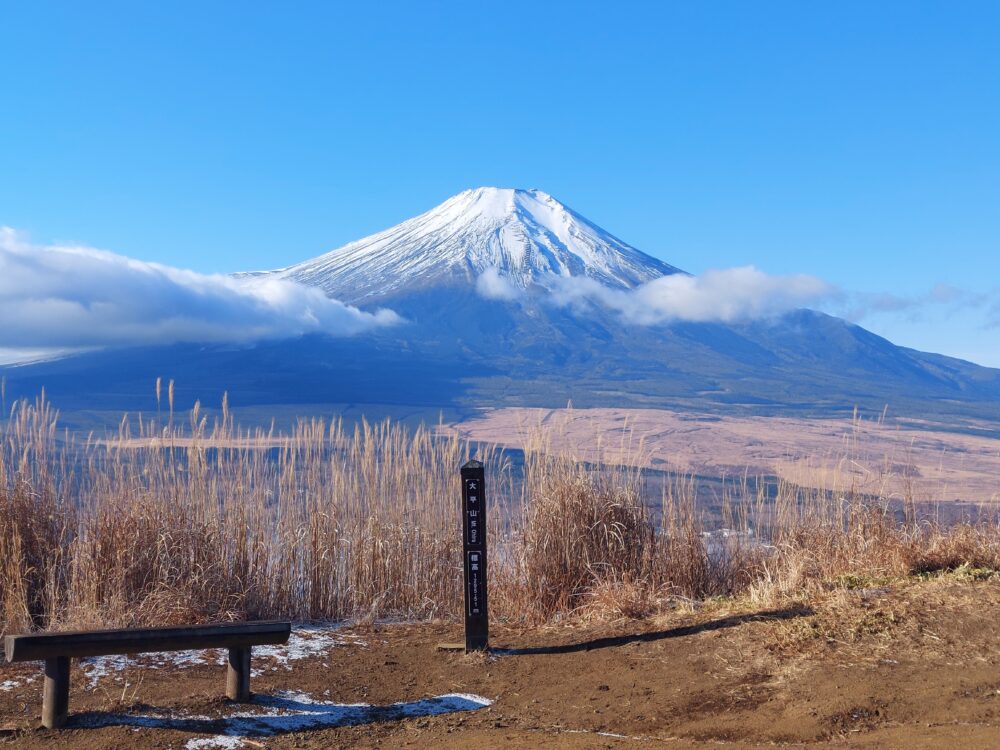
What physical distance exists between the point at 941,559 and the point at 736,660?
2.55 m

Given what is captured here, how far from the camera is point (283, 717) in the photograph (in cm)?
544

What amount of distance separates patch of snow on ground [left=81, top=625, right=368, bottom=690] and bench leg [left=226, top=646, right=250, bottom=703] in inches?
23.6

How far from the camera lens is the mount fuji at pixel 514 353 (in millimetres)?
82688

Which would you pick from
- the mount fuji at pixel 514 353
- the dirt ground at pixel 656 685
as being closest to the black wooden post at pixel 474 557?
the dirt ground at pixel 656 685

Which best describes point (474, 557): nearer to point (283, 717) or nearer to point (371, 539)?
point (283, 717)

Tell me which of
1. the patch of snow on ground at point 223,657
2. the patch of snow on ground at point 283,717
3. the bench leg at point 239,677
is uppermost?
the bench leg at point 239,677

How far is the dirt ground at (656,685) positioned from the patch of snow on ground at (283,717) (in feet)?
0.10

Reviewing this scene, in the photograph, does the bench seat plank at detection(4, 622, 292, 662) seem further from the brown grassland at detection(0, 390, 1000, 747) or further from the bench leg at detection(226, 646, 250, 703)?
the brown grassland at detection(0, 390, 1000, 747)

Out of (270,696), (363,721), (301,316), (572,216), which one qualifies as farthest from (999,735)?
(572,216)

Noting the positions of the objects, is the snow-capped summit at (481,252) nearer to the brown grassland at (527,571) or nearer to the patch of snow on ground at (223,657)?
the brown grassland at (527,571)

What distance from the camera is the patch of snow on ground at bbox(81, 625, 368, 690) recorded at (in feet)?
20.3

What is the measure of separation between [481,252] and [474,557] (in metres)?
125

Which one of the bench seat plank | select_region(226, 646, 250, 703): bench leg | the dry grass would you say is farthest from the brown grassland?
select_region(226, 646, 250, 703): bench leg

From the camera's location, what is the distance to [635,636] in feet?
22.7
